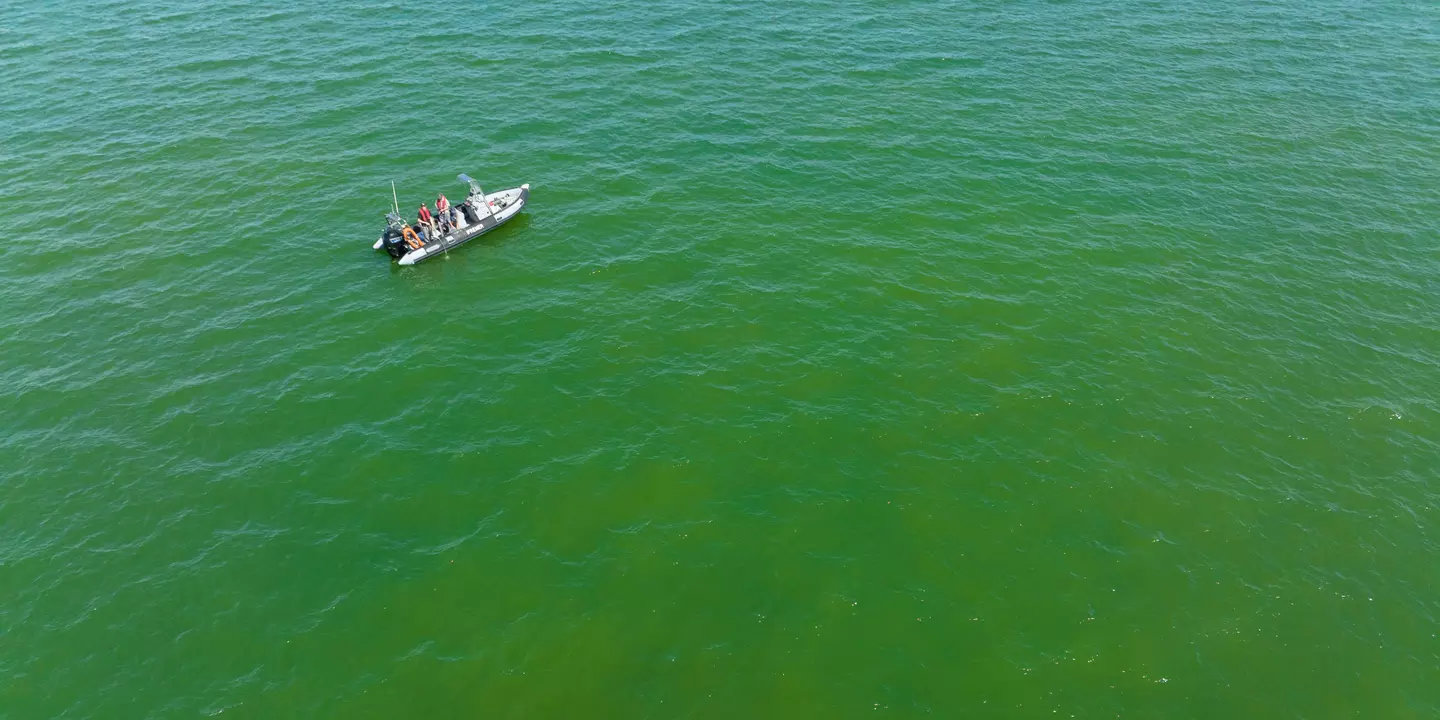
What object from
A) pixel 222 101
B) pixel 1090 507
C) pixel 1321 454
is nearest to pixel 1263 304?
pixel 1321 454

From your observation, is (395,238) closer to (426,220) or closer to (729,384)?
(426,220)

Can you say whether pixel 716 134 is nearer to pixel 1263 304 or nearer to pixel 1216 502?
pixel 1263 304

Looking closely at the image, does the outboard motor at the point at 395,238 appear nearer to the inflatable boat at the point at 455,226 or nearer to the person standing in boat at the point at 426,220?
the inflatable boat at the point at 455,226

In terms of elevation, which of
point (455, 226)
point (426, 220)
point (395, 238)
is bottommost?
point (455, 226)

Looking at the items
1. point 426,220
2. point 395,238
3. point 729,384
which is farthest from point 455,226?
point 729,384

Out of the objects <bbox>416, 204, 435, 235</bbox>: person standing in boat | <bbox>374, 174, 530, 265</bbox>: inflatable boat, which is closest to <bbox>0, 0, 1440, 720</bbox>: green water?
<bbox>374, 174, 530, 265</bbox>: inflatable boat

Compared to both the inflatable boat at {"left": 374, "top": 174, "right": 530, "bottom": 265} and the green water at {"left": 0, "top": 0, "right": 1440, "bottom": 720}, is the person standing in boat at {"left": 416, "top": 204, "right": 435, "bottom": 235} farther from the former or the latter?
the green water at {"left": 0, "top": 0, "right": 1440, "bottom": 720}
